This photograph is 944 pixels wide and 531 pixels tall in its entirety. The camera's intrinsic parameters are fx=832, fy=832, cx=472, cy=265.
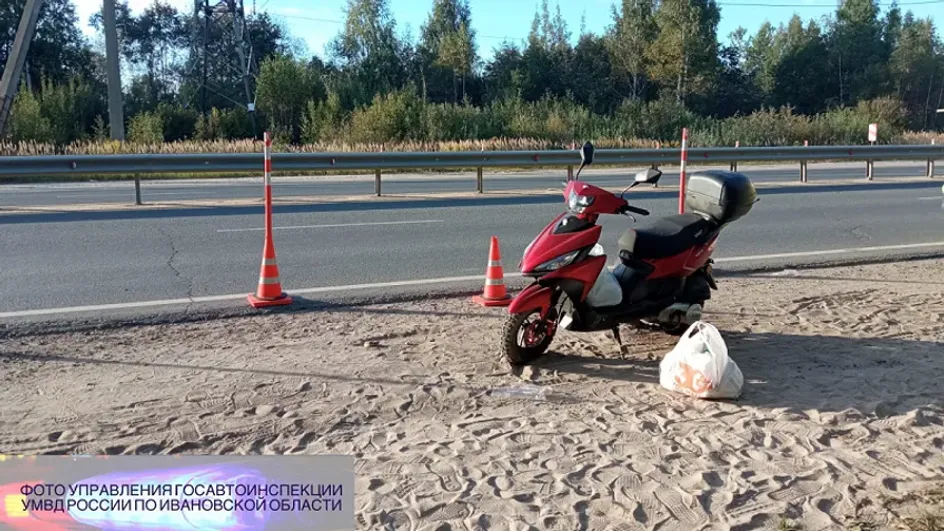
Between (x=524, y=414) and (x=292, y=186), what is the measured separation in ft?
51.0

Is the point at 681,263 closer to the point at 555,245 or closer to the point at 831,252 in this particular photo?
the point at 555,245

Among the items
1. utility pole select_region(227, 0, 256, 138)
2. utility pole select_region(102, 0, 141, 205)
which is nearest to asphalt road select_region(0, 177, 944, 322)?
utility pole select_region(102, 0, 141, 205)

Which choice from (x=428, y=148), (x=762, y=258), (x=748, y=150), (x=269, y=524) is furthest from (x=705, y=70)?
(x=269, y=524)

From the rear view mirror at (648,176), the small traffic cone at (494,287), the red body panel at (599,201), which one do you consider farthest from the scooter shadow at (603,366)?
the small traffic cone at (494,287)

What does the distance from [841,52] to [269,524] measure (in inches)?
2806

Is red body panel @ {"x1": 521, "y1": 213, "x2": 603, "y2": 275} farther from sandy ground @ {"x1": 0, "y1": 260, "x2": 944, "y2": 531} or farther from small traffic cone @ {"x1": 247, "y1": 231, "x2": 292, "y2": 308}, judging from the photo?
small traffic cone @ {"x1": 247, "y1": 231, "x2": 292, "y2": 308}

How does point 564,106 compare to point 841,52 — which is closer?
point 564,106

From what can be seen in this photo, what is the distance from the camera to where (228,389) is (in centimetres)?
489

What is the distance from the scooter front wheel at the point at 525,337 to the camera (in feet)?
17.4

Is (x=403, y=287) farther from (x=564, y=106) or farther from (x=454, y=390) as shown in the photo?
(x=564, y=106)

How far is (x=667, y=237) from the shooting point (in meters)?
5.82

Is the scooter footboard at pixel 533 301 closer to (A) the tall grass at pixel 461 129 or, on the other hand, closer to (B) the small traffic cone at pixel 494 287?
(B) the small traffic cone at pixel 494 287

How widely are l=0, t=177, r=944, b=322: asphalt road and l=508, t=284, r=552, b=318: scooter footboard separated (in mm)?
3074

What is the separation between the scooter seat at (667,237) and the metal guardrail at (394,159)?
10524 mm
